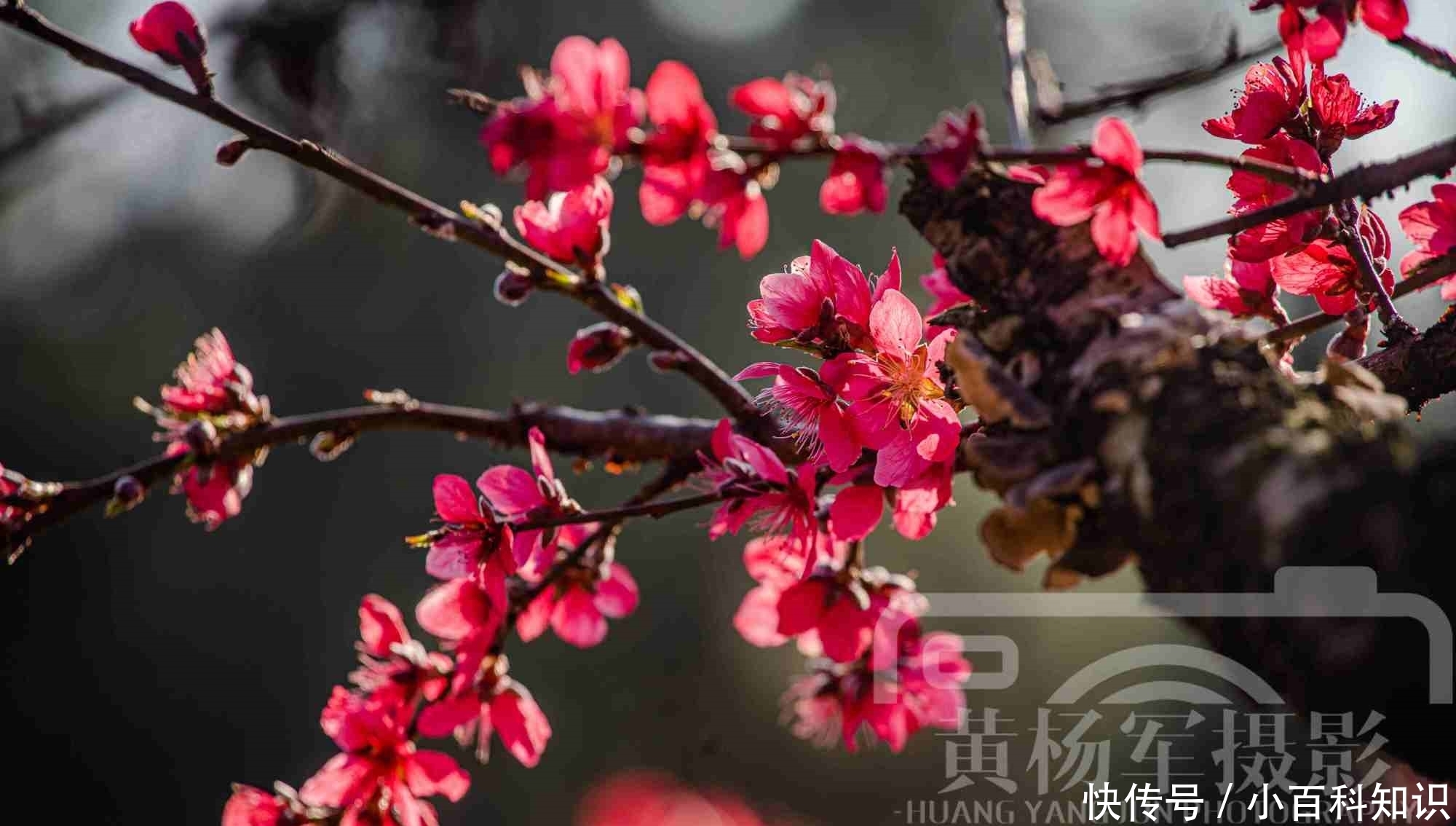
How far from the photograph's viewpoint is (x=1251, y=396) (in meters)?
0.50

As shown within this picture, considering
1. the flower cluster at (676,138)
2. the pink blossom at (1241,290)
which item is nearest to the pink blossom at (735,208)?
the flower cluster at (676,138)

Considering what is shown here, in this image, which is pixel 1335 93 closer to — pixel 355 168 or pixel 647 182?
pixel 647 182

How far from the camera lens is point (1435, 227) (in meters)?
0.92

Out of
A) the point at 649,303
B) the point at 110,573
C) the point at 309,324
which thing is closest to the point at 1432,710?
the point at 649,303

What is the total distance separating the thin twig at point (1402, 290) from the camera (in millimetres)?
763

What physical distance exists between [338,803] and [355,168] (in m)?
0.58

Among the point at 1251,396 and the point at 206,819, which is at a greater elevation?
the point at 1251,396

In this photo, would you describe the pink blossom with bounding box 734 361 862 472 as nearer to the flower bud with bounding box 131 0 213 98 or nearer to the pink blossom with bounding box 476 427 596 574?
the pink blossom with bounding box 476 427 596 574

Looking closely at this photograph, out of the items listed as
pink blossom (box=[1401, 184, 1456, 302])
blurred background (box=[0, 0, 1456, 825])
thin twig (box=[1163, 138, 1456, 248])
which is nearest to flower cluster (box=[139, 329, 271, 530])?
thin twig (box=[1163, 138, 1456, 248])

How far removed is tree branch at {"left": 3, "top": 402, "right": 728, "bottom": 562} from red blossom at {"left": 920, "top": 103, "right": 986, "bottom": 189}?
41 centimetres

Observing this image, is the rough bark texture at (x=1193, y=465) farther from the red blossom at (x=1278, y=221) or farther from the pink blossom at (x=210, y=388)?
the pink blossom at (x=210, y=388)

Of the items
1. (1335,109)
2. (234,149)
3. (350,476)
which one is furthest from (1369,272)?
(350,476)

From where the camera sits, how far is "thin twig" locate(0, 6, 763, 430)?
0.83 metres

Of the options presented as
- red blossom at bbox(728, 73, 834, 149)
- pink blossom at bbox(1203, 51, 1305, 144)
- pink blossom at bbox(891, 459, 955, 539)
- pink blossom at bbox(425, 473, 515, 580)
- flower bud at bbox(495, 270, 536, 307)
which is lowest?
pink blossom at bbox(425, 473, 515, 580)
